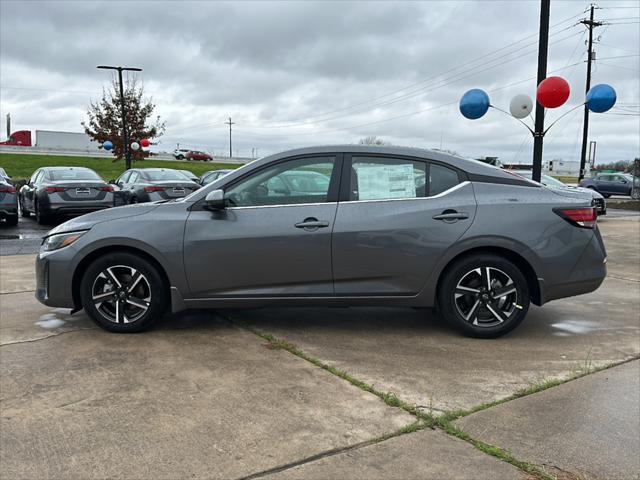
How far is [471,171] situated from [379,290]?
127cm

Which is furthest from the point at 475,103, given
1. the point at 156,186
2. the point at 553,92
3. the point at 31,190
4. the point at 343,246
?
the point at 31,190

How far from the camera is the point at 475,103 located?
548 inches

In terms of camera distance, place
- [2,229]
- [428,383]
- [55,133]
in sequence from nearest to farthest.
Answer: [428,383], [2,229], [55,133]

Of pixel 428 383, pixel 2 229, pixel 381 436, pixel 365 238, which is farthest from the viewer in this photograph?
pixel 2 229

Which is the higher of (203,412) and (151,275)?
(151,275)

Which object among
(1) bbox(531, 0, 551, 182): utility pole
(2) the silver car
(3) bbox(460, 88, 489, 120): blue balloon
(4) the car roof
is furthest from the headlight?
(3) bbox(460, 88, 489, 120): blue balloon

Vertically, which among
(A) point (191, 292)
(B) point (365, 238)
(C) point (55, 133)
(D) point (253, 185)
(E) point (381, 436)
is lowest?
(E) point (381, 436)

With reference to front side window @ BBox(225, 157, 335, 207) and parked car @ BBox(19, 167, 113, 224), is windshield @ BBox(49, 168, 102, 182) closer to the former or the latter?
parked car @ BBox(19, 167, 113, 224)

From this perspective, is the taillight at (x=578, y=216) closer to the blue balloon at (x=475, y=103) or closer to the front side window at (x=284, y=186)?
the front side window at (x=284, y=186)

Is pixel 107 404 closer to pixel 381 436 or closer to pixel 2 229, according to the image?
pixel 381 436

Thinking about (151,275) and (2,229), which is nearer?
(151,275)

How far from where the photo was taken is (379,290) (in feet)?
15.1

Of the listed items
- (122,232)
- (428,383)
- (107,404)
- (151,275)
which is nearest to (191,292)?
(151,275)

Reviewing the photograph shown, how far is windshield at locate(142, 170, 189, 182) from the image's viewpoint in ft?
47.5
